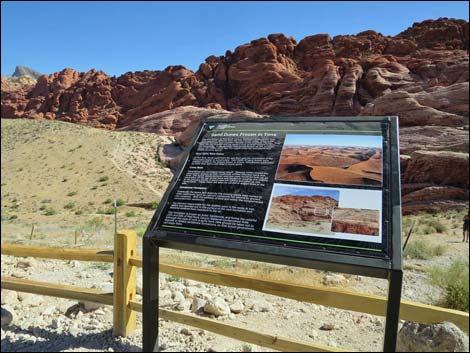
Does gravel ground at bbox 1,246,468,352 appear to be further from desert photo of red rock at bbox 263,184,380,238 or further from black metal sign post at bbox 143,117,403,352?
desert photo of red rock at bbox 263,184,380,238

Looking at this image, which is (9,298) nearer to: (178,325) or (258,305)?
(178,325)

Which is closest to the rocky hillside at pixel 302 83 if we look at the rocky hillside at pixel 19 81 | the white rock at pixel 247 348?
the rocky hillside at pixel 19 81

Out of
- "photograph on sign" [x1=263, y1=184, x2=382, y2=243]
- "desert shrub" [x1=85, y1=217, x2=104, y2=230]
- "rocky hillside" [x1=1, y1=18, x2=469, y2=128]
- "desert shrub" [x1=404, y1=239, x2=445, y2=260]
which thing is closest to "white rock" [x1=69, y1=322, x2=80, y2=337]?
"photograph on sign" [x1=263, y1=184, x2=382, y2=243]

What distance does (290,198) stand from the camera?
110 inches

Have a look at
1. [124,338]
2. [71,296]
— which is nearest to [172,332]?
[124,338]

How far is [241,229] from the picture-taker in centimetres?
278

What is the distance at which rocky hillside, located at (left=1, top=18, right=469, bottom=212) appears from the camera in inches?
1156

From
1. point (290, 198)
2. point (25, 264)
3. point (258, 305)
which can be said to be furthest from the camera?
point (25, 264)

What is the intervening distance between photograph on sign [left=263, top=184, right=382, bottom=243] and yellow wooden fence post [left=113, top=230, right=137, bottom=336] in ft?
6.46

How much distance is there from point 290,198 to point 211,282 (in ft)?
4.27

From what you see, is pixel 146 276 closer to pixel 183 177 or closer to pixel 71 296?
pixel 183 177

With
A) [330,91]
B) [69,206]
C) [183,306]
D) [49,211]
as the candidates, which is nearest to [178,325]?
[183,306]

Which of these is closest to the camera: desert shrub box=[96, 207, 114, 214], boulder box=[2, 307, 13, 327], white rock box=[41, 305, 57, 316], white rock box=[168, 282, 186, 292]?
boulder box=[2, 307, 13, 327]

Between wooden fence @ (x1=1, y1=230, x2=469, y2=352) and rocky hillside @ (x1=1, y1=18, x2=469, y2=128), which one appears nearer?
wooden fence @ (x1=1, y1=230, x2=469, y2=352)
